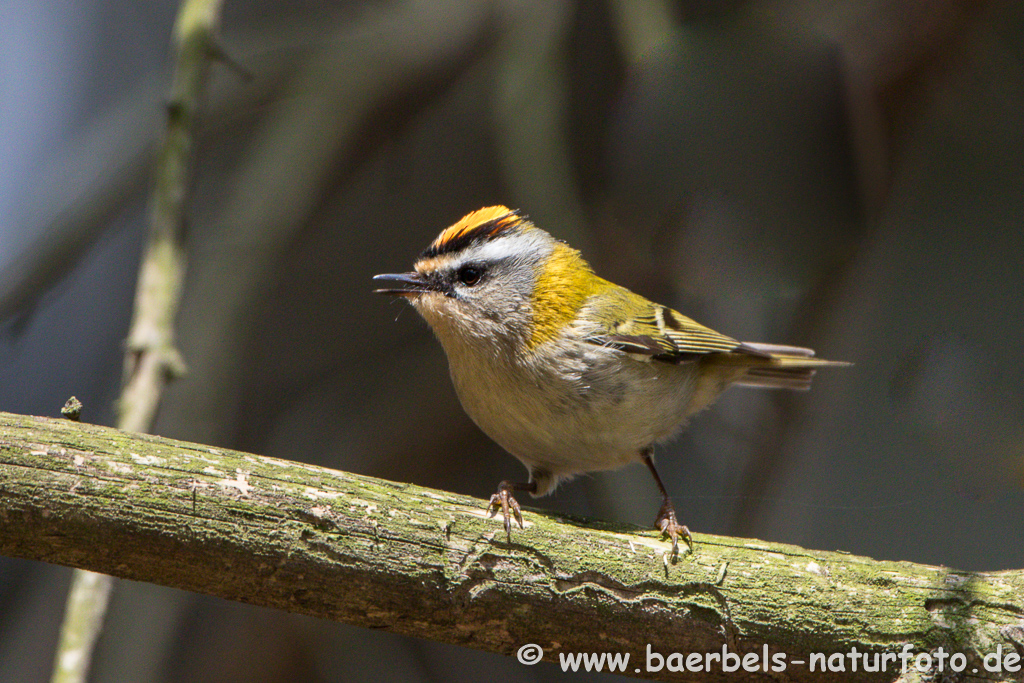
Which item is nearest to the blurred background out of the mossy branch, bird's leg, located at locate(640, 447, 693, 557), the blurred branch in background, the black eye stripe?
the blurred branch in background

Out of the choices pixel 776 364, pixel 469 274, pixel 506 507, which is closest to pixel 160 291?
pixel 469 274

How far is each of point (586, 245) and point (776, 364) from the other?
103 cm

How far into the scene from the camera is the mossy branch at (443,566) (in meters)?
1.55

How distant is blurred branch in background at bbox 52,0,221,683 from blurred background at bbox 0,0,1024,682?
238 mm

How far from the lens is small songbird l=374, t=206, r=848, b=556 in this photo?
2.35 m

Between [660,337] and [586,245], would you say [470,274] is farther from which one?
[586,245]

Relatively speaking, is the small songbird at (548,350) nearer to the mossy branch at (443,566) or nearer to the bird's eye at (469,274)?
the bird's eye at (469,274)

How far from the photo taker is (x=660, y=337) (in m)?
2.67

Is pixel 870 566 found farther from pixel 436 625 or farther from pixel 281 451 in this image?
pixel 281 451

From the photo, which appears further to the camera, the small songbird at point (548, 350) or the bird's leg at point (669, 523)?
the small songbird at point (548, 350)
